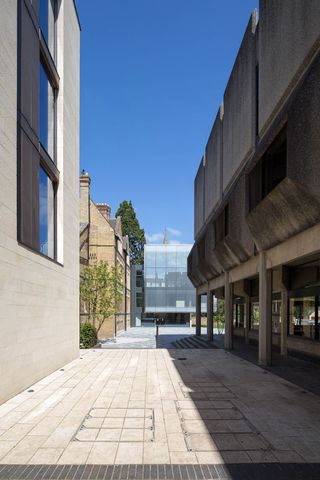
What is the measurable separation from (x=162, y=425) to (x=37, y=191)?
807 centimetres

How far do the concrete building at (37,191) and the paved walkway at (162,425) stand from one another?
1.51 meters

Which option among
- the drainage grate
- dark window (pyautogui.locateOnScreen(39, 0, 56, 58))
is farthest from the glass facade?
the drainage grate

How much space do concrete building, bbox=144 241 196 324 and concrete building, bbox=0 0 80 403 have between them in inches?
1531

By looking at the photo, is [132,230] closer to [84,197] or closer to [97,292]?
[84,197]

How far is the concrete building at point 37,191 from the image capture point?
10.0 metres

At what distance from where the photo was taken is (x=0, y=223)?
30.9ft

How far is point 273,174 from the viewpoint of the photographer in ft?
54.0

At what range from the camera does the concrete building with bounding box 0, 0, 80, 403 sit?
1002 centimetres

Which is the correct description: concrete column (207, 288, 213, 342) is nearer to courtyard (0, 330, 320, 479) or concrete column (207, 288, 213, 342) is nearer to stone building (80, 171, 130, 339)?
stone building (80, 171, 130, 339)

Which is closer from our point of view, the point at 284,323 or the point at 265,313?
the point at 265,313

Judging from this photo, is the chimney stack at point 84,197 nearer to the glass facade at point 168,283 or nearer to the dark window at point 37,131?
the dark window at point 37,131

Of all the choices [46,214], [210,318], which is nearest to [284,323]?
[210,318]

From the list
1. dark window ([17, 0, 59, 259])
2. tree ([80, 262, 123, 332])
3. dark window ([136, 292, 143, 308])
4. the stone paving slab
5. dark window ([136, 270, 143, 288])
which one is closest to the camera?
the stone paving slab

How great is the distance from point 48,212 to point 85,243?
20.4 meters
